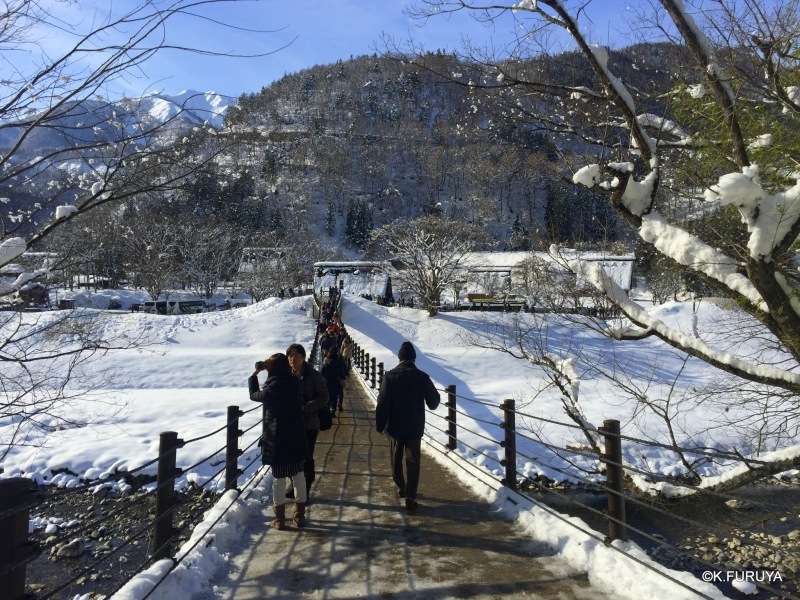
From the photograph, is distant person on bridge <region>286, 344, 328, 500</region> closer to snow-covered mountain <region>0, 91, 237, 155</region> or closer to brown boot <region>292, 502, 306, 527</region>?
brown boot <region>292, 502, 306, 527</region>

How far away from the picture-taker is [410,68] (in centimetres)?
497

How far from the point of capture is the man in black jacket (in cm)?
542

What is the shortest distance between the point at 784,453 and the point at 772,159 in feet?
8.91

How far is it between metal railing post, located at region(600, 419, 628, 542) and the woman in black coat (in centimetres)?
262

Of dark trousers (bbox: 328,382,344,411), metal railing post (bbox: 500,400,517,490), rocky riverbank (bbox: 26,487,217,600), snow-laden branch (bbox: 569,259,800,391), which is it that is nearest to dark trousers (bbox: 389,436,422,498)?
metal railing post (bbox: 500,400,517,490)

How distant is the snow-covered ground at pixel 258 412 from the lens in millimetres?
7789

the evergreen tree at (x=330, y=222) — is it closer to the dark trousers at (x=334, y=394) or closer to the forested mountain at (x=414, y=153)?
the forested mountain at (x=414, y=153)

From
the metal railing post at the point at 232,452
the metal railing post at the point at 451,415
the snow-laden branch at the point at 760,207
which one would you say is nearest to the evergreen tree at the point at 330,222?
the metal railing post at the point at 451,415

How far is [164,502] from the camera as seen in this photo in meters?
4.14

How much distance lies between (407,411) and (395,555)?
1.44 metres

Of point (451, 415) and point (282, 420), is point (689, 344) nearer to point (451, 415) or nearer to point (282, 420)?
point (282, 420)

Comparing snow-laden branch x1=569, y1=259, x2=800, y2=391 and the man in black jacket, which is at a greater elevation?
snow-laden branch x1=569, y1=259, x2=800, y2=391

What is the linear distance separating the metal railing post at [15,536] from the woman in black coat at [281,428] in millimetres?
2262

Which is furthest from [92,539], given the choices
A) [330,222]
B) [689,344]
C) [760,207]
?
[330,222]
